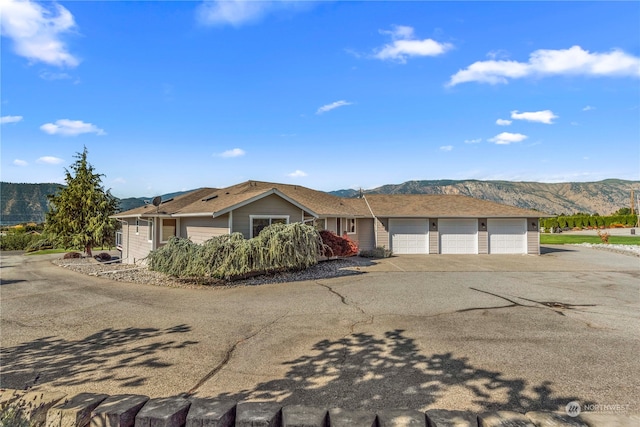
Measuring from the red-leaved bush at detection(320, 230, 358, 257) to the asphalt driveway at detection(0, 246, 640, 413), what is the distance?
17.9 feet

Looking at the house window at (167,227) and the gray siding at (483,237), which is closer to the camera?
the house window at (167,227)

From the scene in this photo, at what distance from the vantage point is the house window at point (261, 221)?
1321 cm

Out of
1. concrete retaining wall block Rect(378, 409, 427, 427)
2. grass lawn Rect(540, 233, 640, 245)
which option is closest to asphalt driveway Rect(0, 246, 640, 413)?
concrete retaining wall block Rect(378, 409, 427, 427)

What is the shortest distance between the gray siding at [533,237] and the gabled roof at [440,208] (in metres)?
0.66

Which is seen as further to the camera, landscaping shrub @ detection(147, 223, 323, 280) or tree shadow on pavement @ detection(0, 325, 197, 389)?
landscaping shrub @ detection(147, 223, 323, 280)

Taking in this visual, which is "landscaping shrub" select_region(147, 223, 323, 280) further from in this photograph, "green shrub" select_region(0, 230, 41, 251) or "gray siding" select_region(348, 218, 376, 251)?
"green shrub" select_region(0, 230, 41, 251)

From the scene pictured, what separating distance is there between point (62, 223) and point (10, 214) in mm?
88548

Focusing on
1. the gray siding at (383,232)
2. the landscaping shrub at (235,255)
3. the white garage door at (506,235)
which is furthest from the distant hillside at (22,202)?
the white garage door at (506,235)

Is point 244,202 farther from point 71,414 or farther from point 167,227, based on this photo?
point 71,414

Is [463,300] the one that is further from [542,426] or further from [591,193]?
[591,193]

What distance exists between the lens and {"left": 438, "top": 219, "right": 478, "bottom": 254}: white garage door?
20188mm

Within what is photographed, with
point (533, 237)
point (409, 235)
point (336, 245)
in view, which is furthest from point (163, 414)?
point (533, 237)

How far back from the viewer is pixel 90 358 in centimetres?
476

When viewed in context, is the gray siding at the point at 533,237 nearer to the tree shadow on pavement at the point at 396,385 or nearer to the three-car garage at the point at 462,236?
the three-car garage at the point at 462,236
